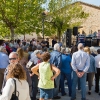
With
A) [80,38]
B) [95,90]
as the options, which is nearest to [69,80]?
[95,90]

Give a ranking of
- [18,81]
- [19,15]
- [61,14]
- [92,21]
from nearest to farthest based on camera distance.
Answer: [18,81], [19,15], [61,14], [92,21]

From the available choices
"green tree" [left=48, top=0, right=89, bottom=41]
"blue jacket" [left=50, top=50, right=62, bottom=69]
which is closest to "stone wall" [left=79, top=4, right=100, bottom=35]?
"green tree" [left=48, top=0, right=89, bottom=41]

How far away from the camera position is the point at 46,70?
7.25 meters

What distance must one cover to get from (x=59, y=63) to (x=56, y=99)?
3.78 ft

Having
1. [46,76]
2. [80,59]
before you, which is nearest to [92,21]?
[80,59]

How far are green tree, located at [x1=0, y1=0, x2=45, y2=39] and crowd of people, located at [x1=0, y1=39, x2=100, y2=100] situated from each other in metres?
21.3

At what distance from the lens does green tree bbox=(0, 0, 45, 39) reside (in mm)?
32188

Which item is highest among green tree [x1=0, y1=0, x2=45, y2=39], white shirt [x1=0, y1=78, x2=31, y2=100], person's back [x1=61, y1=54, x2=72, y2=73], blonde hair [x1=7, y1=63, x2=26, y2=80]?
green tree [x1=0, y1=0, x2=45, y2=39]

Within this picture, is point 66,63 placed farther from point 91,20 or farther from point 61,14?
point 91,20

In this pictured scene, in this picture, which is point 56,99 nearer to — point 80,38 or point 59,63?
point 59,63

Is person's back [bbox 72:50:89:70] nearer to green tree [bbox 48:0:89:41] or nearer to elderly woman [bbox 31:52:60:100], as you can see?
elderly woman [bbox 31:52:60:100]

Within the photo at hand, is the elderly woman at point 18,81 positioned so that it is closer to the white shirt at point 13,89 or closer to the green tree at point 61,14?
the white shirt at point 13,89

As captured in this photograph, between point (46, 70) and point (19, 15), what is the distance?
85.0 feet

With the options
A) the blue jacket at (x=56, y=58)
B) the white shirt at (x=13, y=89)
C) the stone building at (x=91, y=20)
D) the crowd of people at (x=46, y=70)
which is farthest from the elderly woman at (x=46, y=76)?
the stone building at (x=91, y=20)
